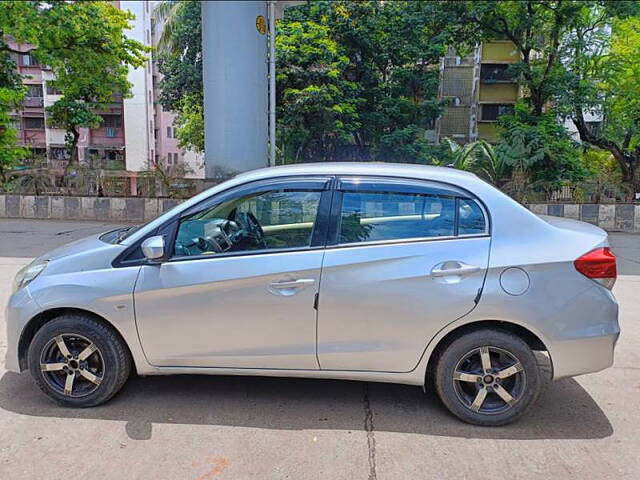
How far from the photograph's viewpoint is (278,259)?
3584mm

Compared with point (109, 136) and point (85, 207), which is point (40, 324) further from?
point (109, 136)

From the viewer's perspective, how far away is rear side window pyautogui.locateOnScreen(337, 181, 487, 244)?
363cm

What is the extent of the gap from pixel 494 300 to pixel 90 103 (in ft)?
56.9

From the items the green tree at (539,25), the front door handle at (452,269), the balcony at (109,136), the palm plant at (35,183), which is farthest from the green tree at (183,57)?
the balcony at (109,136)

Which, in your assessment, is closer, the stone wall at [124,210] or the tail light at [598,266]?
the tail light at [598,266]

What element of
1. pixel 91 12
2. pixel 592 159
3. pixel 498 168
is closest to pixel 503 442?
pixel 498 168

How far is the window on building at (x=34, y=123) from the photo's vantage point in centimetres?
4994

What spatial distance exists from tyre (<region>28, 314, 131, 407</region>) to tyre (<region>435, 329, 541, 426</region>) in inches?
85.4

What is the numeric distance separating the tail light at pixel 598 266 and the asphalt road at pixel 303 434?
1013mm

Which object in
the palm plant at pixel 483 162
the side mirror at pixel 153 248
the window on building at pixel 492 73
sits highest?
the window on building at pixel 492 73

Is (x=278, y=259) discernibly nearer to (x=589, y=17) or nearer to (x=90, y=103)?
(x=90, y=103)

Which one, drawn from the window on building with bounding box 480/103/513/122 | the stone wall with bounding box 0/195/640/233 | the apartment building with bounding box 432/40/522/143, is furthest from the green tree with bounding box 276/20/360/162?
the window on building with bounding box 480/103/513/122

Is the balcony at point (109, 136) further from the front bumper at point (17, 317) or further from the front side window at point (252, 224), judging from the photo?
the front side window at point (252, 224)

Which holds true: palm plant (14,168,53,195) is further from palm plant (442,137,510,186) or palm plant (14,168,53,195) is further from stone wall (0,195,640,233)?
palm plant (442,137,510,186)
